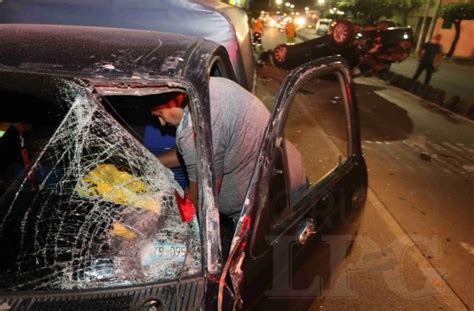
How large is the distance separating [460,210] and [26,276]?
443cm

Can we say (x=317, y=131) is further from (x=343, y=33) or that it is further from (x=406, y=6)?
(x=406, y=6)

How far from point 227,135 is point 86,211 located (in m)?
0.62

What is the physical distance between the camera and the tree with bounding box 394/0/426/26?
28.0 metres

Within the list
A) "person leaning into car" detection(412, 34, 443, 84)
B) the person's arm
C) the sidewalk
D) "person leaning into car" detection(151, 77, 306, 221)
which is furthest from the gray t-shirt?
"person leaning into car" detection(412, 34, 443, 84)

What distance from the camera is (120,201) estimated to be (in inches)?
62.2

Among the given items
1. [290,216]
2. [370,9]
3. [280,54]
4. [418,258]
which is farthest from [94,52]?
[370,9]

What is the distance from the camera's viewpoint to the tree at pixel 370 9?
3003 centimetres

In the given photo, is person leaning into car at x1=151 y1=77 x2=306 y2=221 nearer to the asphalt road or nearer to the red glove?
the red glove

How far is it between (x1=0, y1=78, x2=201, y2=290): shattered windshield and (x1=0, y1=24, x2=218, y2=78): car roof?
0.08 metres

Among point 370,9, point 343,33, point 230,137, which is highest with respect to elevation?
point 230,137

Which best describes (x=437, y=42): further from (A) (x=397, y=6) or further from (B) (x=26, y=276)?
(A) (x=397, y=6)

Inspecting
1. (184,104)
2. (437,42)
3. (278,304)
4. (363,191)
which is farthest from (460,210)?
(437,42)

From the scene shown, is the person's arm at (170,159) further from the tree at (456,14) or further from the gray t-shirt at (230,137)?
the tree at (456,14)

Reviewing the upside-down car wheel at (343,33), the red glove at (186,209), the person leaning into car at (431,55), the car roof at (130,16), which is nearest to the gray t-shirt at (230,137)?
the red glove at (186,209)
